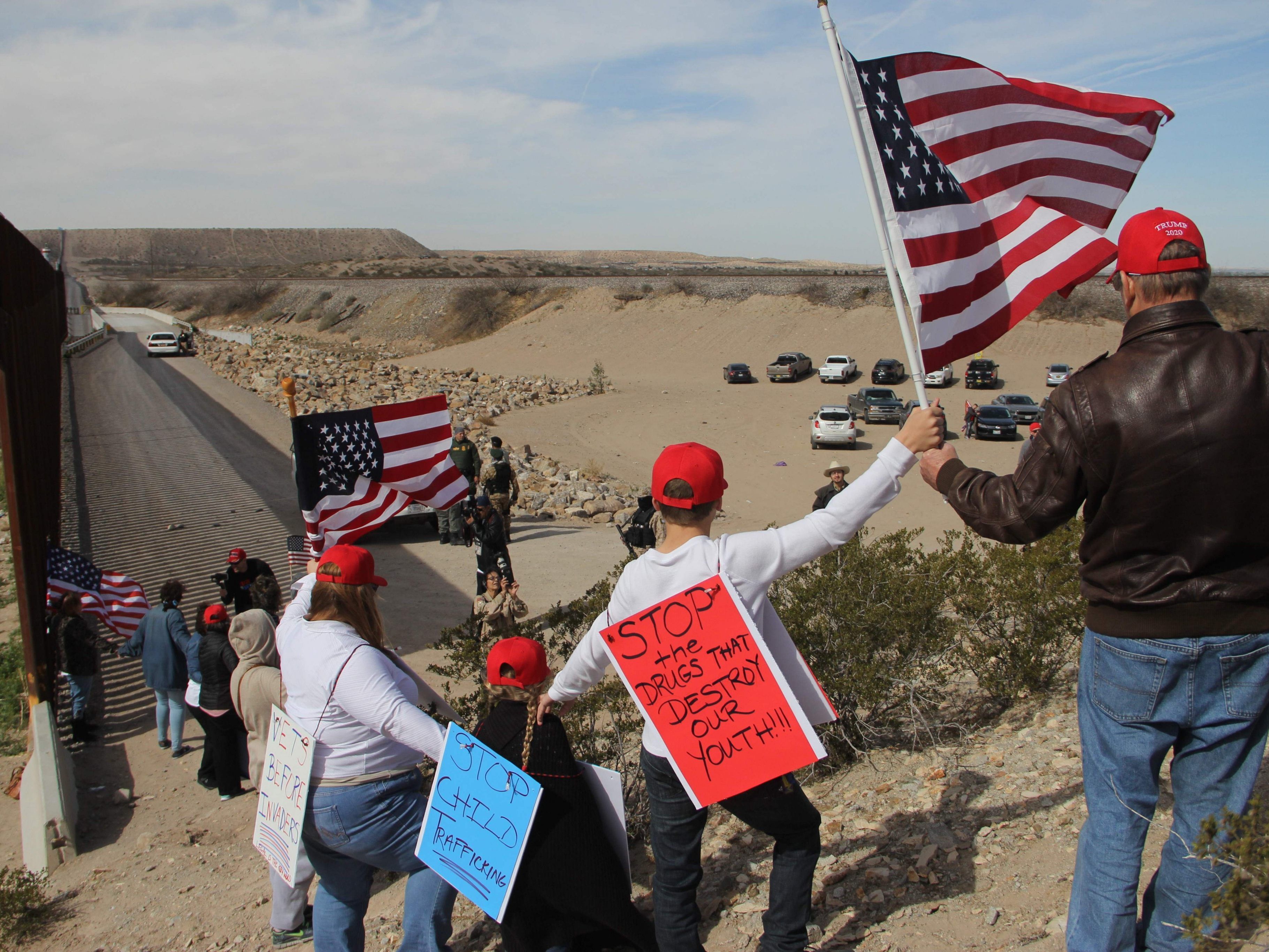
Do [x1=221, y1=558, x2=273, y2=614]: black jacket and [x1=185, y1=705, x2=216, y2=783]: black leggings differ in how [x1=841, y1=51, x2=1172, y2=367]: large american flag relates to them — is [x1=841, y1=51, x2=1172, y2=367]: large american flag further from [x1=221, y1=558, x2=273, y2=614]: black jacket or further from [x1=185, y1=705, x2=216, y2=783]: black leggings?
[x1=221, y1=558, x2=273, y2=614]: black jacket

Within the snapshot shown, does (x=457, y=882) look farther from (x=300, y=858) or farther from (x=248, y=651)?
(x=248, y=651)

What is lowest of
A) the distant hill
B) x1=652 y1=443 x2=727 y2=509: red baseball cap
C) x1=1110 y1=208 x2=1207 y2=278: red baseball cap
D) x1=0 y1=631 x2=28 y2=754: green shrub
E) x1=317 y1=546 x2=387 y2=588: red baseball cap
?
x1=0 y1=631 x2=28 y2=754: green shrub

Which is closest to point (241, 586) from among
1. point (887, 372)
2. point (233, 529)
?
point (233, 529)

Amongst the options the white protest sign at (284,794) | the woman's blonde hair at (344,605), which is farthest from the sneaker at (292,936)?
the woman's blonde hair at (344,605)

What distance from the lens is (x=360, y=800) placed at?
3236 mm

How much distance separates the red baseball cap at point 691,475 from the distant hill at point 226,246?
168m

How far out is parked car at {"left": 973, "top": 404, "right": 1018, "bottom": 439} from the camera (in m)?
29.3

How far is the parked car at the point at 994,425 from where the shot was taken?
29328 millimetres

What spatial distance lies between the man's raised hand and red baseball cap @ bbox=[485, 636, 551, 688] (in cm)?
147

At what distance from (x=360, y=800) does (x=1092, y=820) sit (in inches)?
94.3

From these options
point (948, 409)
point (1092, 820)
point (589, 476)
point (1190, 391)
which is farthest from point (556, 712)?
point (948, 409)

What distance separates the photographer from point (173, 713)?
7.52m

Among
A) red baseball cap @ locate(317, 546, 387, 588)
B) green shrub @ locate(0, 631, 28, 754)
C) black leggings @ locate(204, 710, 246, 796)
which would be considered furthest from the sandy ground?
red baseball cap @ locate(317, 546, 387, 588)

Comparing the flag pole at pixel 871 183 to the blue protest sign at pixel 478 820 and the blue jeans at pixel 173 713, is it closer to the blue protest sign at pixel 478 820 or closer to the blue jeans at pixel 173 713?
the blue protest sign at pixel 478 820
